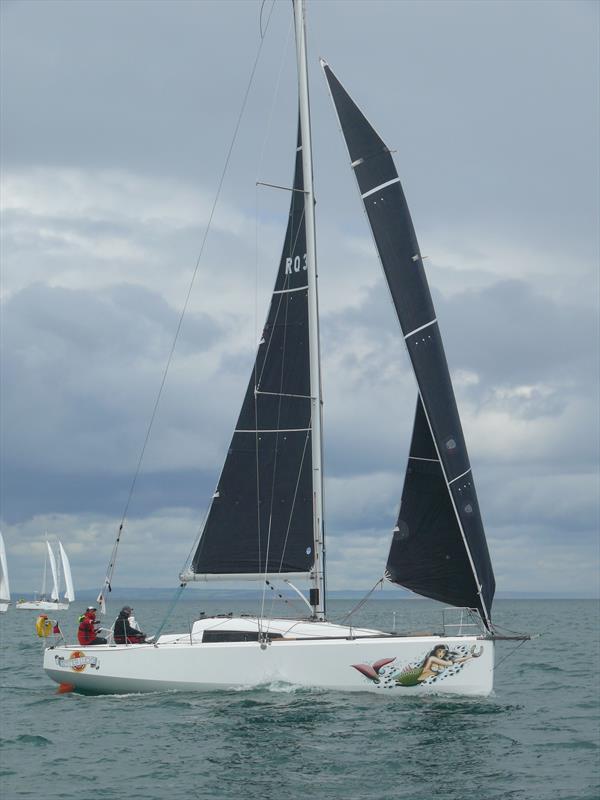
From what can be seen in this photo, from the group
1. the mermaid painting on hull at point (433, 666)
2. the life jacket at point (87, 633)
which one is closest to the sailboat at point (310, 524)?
the mermaid painting on hull at point (433, 666)

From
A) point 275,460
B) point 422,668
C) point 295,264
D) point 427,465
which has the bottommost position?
point 422,668

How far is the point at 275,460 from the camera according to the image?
81.2 feet

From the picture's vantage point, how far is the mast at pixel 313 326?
24.1 m

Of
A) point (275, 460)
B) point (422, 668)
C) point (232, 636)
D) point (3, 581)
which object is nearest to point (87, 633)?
point (232, 636)

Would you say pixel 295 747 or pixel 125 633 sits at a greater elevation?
pixel 125 633

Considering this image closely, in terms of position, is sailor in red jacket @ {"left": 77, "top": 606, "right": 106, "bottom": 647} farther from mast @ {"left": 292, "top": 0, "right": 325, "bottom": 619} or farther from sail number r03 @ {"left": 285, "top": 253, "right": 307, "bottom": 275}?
sail number r03 @ {"left": 285, "top": 253, "right": 307, "bottom": 275}

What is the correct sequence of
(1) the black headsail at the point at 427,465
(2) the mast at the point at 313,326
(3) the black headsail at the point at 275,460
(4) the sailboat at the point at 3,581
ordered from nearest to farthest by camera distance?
1. (1) the black headsail at the point at 427,465
2. (2) the mast at the point at 313,326
3. (3) the black headsail at the point at 275,460
4. (4) the sailboat at the point at 3,581

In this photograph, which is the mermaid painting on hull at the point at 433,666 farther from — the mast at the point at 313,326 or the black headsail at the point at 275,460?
the black headsail at the point at 275,460

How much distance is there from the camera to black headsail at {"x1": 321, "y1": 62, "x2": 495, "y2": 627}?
22906mm

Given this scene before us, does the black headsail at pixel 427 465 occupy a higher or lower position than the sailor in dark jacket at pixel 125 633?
higher

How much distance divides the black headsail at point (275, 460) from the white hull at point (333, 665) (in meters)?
2.36

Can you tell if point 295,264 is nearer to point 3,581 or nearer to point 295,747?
point 295,747

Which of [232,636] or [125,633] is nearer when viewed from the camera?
[232,636]

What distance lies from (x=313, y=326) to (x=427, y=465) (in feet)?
13.5
